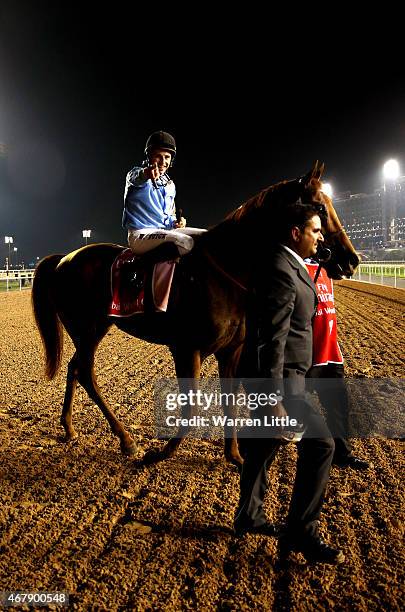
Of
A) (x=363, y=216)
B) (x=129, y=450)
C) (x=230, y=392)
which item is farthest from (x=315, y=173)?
(x=363, y=216)

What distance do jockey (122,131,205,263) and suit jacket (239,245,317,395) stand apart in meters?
1.29

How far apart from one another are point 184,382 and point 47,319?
2.11 meters

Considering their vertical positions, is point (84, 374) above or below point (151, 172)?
below

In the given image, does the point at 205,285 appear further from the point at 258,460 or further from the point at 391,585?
the point at 391,585

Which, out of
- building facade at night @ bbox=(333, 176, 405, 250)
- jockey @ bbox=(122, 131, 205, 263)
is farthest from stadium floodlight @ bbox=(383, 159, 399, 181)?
building facade at night @ bbox=(333, 176, 405, 250)

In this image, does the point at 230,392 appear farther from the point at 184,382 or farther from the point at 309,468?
the point at 309,468

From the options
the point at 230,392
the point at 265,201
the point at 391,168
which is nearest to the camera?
the point at 265,201

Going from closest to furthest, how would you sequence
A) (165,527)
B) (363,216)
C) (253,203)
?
(165,527), (253,203), (363,216)

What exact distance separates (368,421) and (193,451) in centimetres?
179

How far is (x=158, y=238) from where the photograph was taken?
12.1 feet

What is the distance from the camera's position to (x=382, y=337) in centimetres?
909

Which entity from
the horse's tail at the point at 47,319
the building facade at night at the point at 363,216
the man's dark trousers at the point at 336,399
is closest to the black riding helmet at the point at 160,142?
the horse's tail at the point at 47,319

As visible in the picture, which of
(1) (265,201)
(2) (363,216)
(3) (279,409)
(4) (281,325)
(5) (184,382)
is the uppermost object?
(2) (363,216)

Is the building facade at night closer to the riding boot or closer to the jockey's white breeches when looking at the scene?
the jockey's white breeches
